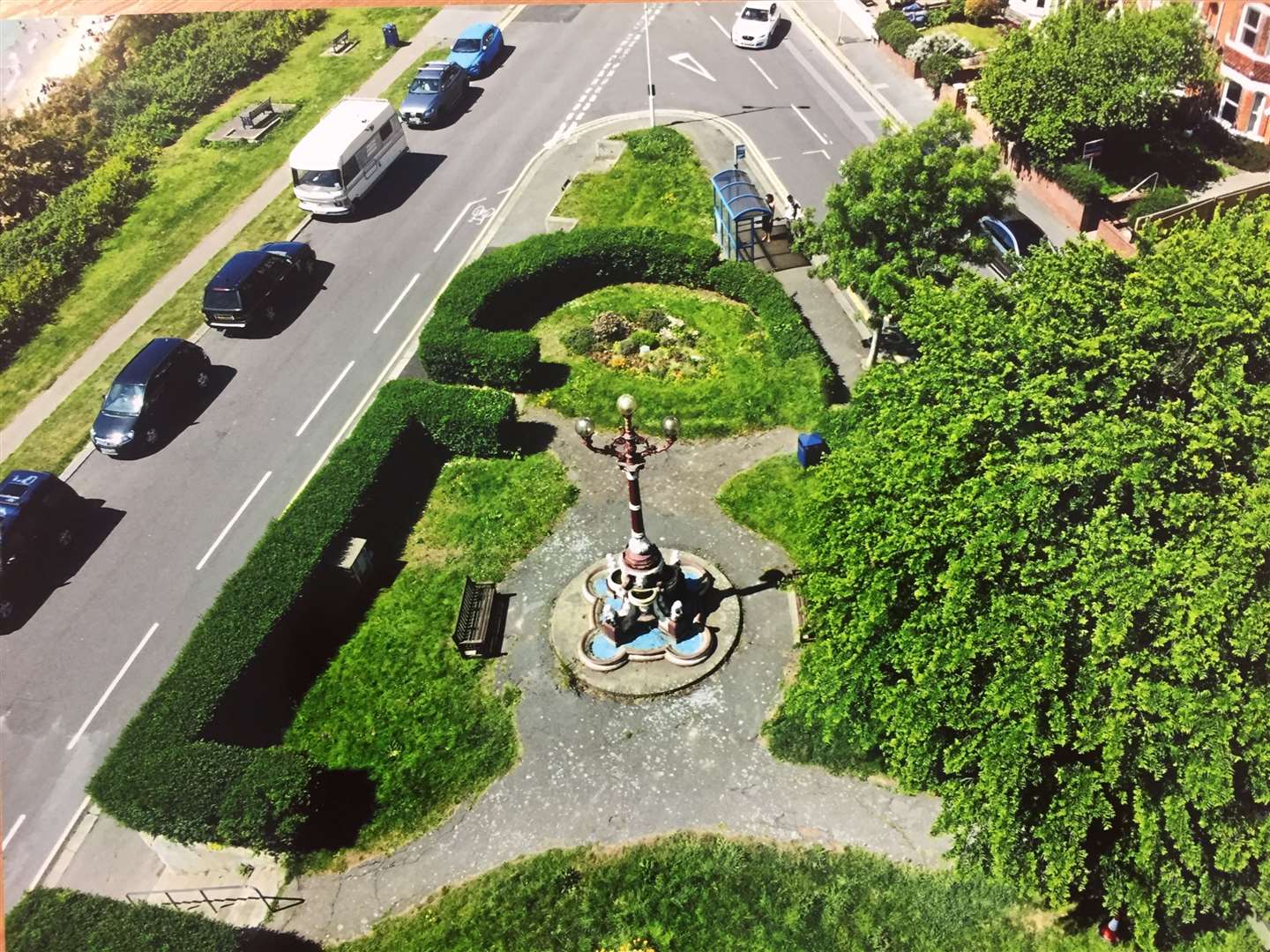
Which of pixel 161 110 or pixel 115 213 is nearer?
pixel 115 213

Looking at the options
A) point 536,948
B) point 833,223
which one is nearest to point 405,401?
point 833,223

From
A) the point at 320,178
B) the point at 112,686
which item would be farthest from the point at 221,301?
the point at 112,686

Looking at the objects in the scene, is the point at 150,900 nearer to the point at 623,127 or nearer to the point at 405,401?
the point at 405,401

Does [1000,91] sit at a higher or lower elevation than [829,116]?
higher

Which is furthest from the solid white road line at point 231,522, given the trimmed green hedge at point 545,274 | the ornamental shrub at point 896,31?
the ornamental shrub at point 896,31

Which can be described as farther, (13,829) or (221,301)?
(221,301)

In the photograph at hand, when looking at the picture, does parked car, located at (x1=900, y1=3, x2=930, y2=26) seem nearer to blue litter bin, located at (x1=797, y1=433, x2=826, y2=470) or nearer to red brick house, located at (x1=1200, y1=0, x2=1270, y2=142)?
red brick house, located at (x1=1200, y1=0, x2=1270, y2=142)

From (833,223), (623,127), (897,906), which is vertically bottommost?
(897,906)

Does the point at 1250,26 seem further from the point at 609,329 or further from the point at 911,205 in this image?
the point at 609,329
